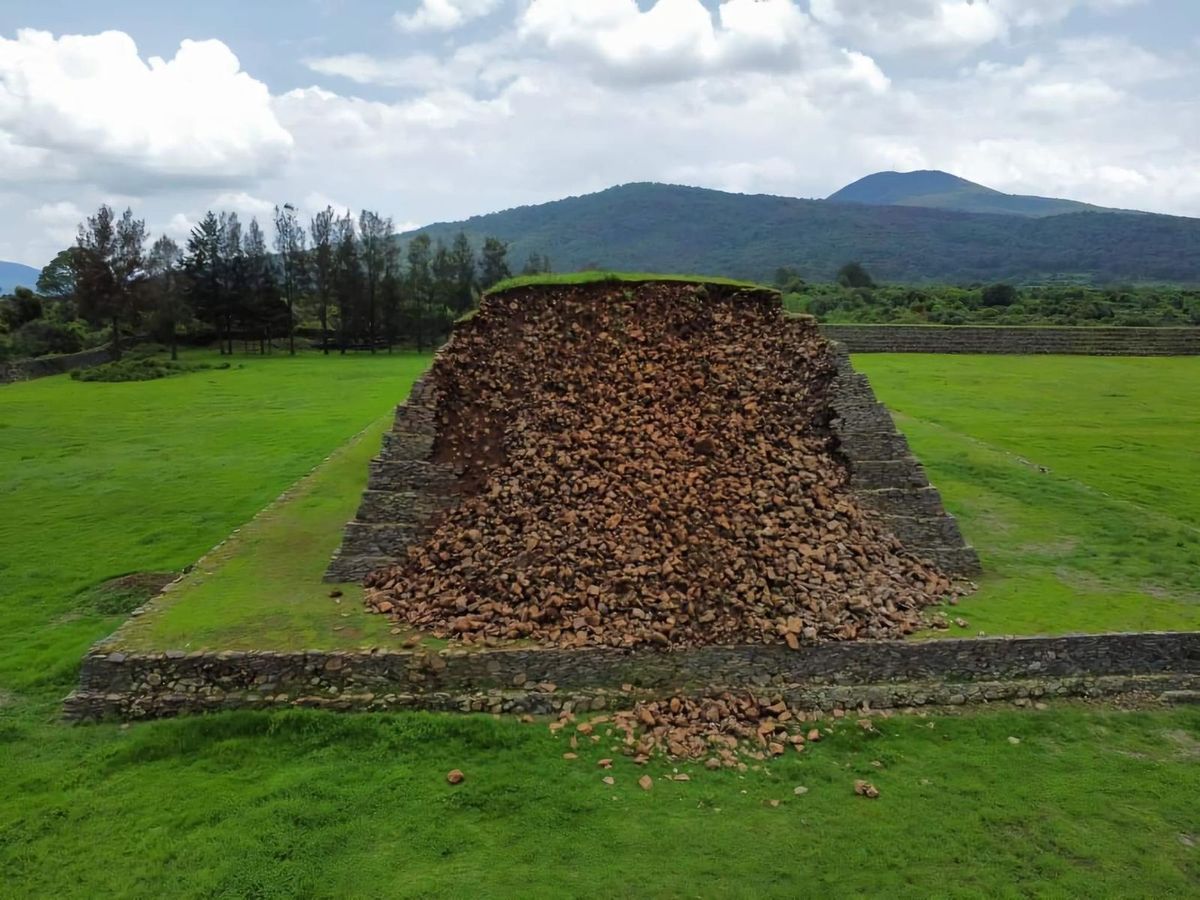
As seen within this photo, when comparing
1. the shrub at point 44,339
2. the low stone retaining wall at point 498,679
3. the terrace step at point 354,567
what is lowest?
the low stone retaining wall at point 498,679

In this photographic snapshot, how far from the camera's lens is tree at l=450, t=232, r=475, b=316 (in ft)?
165

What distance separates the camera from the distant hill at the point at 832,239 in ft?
401

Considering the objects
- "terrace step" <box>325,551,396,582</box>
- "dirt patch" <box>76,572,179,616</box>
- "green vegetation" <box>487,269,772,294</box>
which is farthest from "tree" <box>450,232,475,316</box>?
"terrace step" <box>325,551,396,582</box>

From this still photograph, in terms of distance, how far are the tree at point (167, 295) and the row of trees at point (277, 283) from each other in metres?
0.07

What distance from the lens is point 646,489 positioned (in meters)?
8.62

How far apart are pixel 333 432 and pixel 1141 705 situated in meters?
18.2

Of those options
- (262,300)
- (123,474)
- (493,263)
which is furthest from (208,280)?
(123,474)

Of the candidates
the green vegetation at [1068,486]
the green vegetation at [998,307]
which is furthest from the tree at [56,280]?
the green vegetation at [1068,486]

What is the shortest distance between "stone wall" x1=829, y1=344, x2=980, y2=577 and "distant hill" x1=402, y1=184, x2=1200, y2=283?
335 feet

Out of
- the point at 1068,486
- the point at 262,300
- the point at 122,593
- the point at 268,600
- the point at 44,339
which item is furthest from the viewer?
the point at 262,300

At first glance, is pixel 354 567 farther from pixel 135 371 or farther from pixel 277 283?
pixel 277 283

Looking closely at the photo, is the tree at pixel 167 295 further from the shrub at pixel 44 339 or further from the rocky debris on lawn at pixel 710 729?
the rocky debris on lawn at pixel 710 729

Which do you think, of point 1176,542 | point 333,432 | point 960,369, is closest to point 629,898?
point 1176,542

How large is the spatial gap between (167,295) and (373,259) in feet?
39.5
